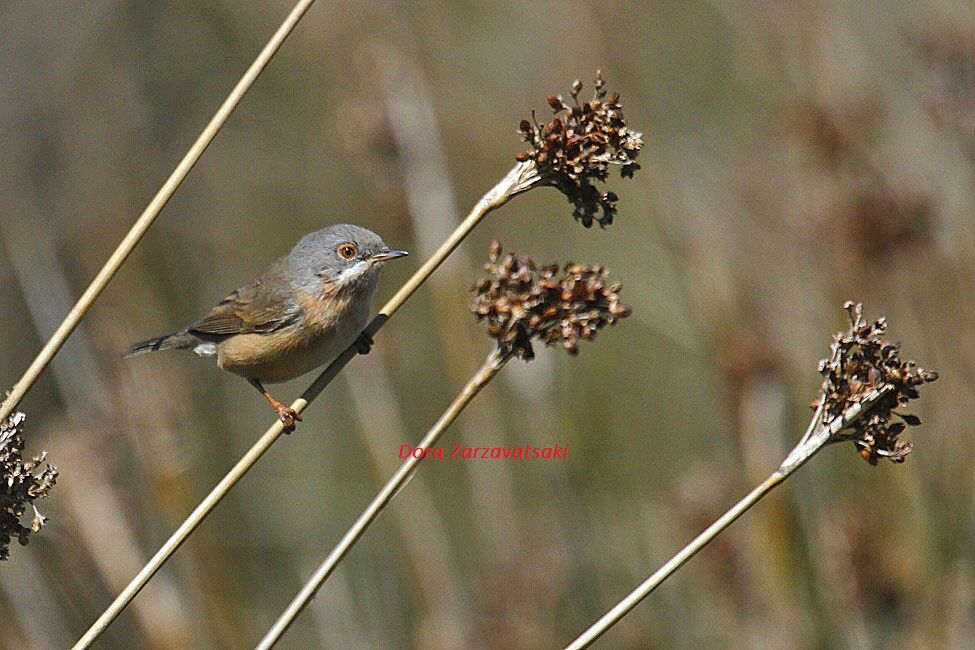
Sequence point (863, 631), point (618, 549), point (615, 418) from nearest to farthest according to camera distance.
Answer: point (863, 631)
point (618, 549)
point (615, 418)

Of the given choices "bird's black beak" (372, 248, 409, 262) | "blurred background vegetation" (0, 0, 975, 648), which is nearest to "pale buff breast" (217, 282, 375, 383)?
"bird's black beak" (372, 248, 409, 262)

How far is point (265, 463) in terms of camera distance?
24.0ft

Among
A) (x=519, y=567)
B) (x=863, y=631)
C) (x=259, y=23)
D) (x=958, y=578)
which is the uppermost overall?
(x=259, y=23)

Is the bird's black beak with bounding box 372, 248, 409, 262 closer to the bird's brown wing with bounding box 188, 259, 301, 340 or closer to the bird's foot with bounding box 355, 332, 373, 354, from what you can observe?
the bird's foot with bounding box 355, 332, 373, 354

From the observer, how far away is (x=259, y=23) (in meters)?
7.27

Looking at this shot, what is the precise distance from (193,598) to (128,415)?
780 mm

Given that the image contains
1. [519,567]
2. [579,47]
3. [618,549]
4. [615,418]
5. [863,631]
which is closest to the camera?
[863,631]

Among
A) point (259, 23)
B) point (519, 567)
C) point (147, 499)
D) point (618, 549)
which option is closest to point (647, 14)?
point (259, 23)

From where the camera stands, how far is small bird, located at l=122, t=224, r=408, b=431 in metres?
4.07

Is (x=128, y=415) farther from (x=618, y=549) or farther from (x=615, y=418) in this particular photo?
(x=615, y=418)

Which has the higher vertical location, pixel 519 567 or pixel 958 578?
pixel 958 578

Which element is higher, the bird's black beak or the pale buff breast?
the bird's black beak

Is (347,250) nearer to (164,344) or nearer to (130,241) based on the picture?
(164,344)

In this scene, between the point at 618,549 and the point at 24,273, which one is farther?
the point at 618,549
